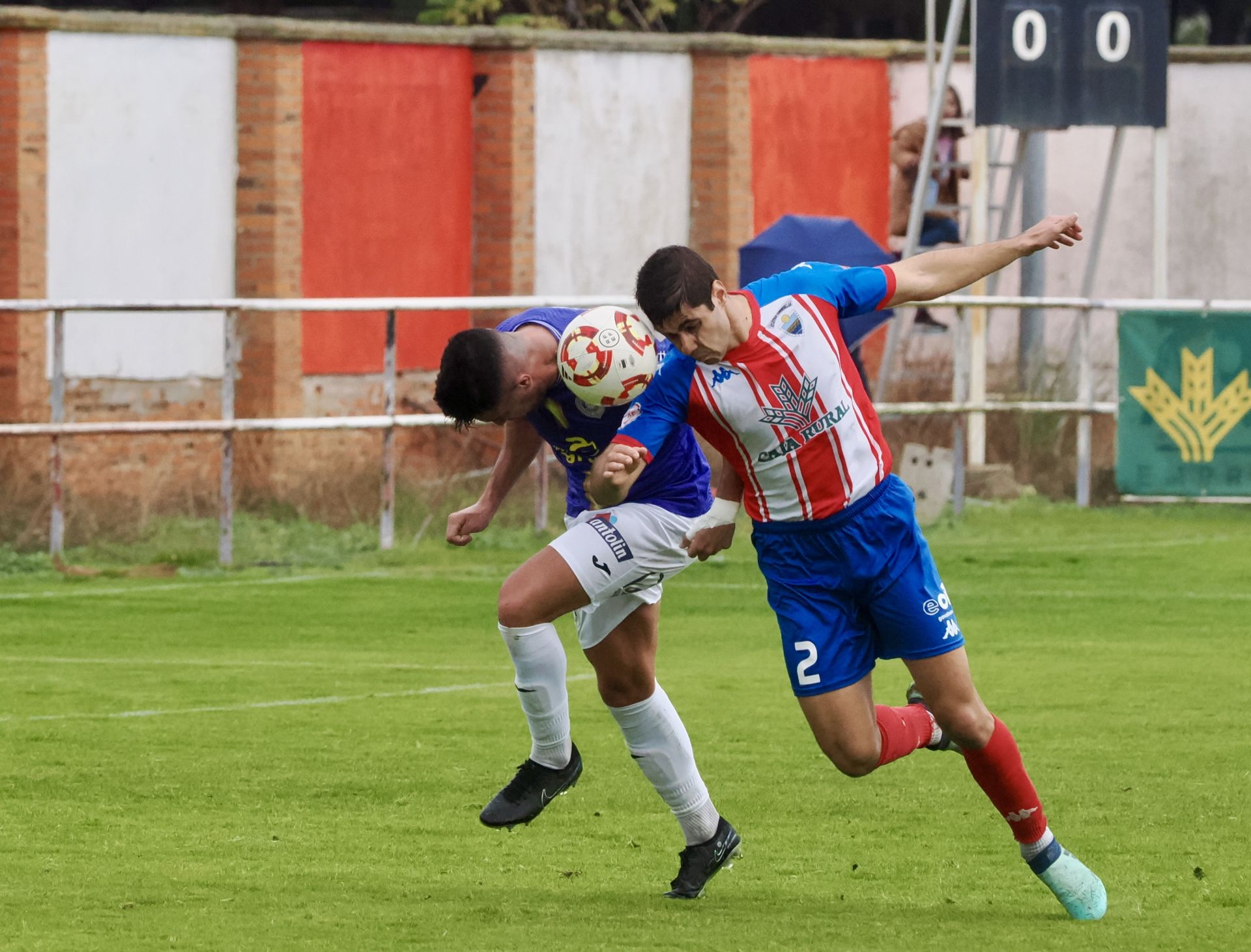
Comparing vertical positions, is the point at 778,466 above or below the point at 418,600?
above

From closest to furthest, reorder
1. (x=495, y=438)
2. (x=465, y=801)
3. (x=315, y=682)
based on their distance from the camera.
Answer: (x=465, y=801) < (x=315, y=682) < (x=495, y=438)

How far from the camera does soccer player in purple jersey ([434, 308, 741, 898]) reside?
7.08 m

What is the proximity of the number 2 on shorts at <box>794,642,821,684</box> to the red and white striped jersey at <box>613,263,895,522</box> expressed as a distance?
363 millimetres

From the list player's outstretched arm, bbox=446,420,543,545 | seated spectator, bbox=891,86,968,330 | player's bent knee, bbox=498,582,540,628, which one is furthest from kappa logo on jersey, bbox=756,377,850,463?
seated spectator, bbox=891,86,968,330

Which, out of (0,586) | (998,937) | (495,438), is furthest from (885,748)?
(495,438)

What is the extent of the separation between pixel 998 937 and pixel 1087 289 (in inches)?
657

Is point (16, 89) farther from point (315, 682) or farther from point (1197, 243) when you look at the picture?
point (1197, 243)

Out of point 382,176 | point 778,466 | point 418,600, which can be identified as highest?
point 382,176

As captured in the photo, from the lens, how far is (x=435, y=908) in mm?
6809

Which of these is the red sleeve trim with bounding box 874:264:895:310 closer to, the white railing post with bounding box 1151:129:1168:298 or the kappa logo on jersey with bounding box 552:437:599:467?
the kappa logo on jersey with bounding box 552:437:599:467

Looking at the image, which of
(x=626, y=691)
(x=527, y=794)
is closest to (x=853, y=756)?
(x=626, y=691)

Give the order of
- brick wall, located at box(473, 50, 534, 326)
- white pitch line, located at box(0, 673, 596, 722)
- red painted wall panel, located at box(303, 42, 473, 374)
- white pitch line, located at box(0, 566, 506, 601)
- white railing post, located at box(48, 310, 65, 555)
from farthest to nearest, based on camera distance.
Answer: brick wall, located at box(473, 50, 534, 326) < red painted wall panel, located at box(303, 42, 473, 374) < white railing post, located at box(48, 310, 65, 555) < white pitch line, located at box(0, 566, 506, 601) < white pitch line, located at box(0, 673, 596, 722)

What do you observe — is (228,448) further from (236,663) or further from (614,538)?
(614,538)

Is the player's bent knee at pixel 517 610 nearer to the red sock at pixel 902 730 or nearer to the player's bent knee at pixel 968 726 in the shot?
the red sock at pixel 902 730
